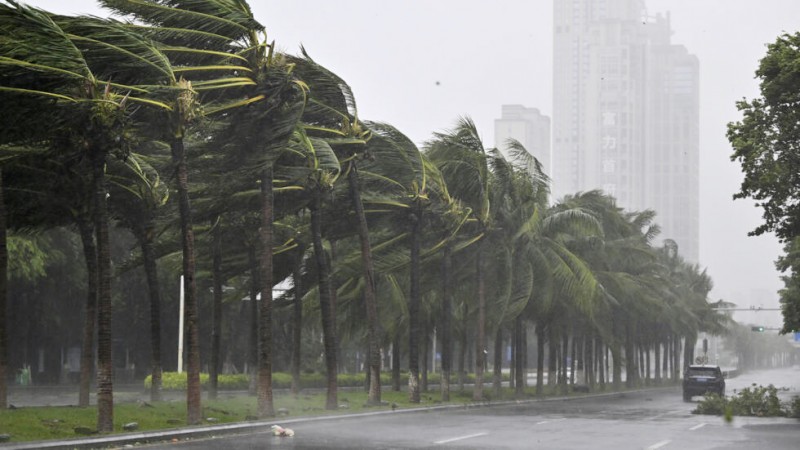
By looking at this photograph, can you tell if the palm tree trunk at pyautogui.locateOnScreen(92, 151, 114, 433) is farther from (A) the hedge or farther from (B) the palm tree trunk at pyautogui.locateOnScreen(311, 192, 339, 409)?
(A) the hedge

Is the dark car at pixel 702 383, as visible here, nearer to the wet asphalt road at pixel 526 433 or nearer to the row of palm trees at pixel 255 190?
the row of palm trees at pixel 255 190

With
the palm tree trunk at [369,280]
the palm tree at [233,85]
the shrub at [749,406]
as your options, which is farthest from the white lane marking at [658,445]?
the shrub at [749,406]

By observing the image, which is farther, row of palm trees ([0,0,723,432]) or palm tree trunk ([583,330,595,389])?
palm tree trunk ([583,330,595,389])

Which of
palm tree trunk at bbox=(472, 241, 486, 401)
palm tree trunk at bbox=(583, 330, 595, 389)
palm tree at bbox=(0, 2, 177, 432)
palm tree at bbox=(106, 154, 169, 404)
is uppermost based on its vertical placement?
palm tree at bbox=(0, 2, 177, 432)

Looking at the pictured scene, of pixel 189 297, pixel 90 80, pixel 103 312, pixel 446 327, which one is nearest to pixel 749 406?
pixel 446 327

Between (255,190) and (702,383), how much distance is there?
28655mm

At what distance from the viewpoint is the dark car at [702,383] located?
5041 centimetres

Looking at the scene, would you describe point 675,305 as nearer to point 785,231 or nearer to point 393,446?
point 785,231

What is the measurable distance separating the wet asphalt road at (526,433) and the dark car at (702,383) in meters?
17.1

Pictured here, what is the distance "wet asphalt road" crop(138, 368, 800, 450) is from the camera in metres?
20.4

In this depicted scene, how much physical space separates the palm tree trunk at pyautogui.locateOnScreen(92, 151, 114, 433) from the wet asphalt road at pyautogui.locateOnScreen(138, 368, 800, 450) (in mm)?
1841

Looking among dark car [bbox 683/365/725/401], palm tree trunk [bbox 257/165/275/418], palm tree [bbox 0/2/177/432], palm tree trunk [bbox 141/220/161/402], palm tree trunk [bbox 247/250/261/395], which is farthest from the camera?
dark car [bbox 683/365/725/401]

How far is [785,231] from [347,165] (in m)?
13.1

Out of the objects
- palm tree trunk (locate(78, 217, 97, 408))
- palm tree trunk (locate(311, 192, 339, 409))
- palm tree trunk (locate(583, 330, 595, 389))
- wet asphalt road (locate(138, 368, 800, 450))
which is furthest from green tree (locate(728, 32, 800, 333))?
palm tree trunk (locate(583, 330, 595, 389))
